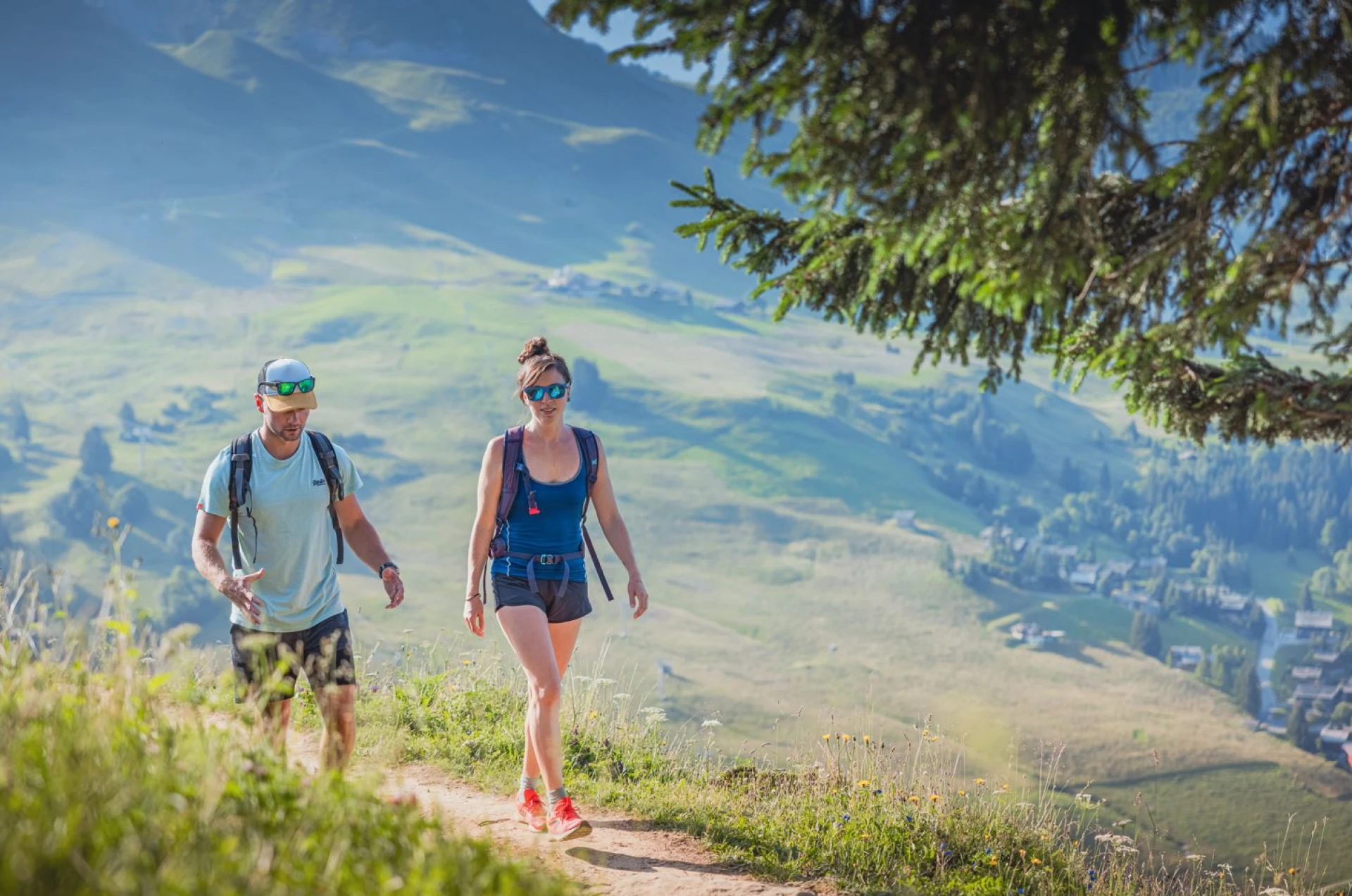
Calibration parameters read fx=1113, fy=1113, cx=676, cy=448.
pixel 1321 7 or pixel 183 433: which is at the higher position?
pixel 1321 7

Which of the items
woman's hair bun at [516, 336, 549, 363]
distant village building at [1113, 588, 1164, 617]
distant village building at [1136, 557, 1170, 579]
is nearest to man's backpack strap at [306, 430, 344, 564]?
woman's hair bun at [516, 336, 549, 363]

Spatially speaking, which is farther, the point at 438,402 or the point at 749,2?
the point at 438,402

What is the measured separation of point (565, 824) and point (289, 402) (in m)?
2.52

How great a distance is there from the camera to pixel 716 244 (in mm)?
5680

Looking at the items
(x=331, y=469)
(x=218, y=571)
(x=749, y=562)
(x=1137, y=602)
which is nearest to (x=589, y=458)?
(x=331, y=469)

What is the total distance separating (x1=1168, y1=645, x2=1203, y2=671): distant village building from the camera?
126 metres

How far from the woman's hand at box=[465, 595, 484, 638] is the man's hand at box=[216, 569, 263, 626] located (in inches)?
45.0

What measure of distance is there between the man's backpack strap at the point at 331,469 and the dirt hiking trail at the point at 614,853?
1.25 metres

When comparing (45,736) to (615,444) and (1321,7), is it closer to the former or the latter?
(1321,7)

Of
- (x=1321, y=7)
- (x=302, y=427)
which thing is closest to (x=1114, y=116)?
(x=1321, y=7)

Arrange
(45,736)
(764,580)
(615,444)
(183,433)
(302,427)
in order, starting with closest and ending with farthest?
(45,736), (302,427), (764,580), (183,433), (615,444)

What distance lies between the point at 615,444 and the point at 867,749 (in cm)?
17093

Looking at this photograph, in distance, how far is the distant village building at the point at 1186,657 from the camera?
413 ft

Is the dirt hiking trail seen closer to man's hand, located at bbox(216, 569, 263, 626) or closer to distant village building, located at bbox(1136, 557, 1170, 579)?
man's hand, located at bbox(216, 569, 263, 626)
